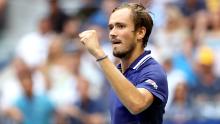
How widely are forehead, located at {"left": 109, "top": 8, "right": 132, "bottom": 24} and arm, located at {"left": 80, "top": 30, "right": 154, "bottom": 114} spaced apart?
327mm

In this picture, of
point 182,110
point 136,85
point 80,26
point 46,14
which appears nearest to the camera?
point 136,85

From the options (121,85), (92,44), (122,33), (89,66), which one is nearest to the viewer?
(121,85)

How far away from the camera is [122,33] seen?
4.98m

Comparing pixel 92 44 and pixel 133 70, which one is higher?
pixel 92 44

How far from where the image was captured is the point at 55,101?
9859 millimetres

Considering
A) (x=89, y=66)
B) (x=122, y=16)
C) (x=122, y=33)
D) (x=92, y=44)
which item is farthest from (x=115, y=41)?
(x=89, y=66)

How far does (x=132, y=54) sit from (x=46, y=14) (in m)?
7.29

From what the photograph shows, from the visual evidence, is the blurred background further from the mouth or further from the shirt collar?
the mouth

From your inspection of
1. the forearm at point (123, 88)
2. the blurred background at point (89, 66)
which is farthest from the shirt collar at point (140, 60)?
the blurred background at point (89, 66)

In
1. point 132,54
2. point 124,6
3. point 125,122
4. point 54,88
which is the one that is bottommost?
point 54,88

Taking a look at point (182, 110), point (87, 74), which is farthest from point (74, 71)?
point (182, 110)

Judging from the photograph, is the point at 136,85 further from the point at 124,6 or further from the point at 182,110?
the point at 182,110

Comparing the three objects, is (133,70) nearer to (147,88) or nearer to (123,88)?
(147,88)

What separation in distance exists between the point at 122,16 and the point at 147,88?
1.88 feet
